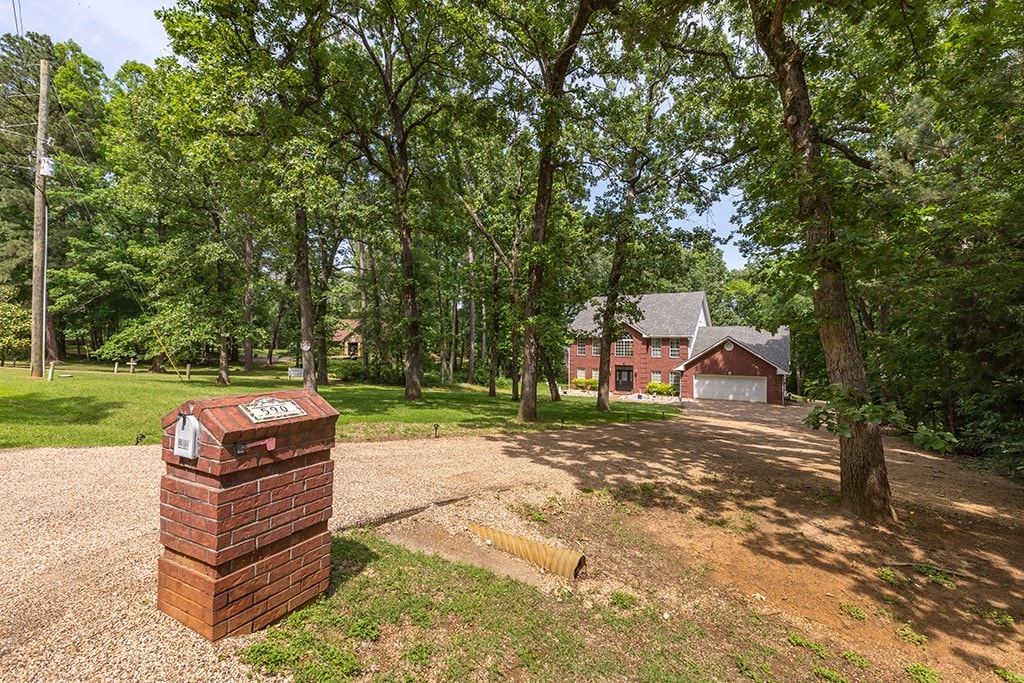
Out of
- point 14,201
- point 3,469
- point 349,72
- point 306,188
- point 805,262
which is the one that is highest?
point 349,72

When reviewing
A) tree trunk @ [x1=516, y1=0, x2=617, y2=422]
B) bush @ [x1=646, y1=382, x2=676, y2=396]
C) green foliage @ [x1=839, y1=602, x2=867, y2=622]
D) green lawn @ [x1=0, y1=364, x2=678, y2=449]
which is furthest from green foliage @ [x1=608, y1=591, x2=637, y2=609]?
bush @ [x1=646, y1=382, x2=676, y2=396]

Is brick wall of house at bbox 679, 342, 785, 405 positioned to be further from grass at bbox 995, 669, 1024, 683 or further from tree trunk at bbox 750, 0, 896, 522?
grass at bbox 995, 669, 1024, 683

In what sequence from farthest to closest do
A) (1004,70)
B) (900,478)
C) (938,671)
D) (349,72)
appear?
1. (349,72)
2. (900,478)
3. (1004,70)
4. (938,671)

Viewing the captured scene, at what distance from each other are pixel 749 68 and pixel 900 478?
1050cm

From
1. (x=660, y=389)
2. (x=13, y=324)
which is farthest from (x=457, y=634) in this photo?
(x=660, y=389)

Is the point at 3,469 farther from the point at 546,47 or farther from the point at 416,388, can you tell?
the point at 546,47

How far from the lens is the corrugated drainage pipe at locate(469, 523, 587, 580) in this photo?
13.9 ft

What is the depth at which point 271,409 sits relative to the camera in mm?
2924

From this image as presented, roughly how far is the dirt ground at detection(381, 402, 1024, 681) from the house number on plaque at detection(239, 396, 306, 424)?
230cm

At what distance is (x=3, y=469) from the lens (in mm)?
5926

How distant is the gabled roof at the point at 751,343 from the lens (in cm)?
2945

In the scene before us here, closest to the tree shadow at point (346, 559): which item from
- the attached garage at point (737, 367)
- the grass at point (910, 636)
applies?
the grass at point (910, 636)

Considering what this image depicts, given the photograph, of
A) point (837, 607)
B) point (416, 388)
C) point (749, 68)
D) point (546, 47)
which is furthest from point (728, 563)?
point (416, 388)

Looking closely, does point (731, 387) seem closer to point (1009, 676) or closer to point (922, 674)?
point (1009, 676)
